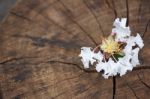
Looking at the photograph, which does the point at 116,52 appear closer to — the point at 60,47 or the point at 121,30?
the point at 121,30

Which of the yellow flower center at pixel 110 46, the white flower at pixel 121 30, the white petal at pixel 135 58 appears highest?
→ the white flower at pixel 121 30

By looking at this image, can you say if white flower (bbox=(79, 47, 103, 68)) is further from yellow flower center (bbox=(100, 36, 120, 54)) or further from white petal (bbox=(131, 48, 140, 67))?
white petal (bbox=(131, 48, 140, 67))

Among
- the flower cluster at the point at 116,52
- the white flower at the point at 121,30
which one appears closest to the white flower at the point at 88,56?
the flower cluster at the point at 116,52

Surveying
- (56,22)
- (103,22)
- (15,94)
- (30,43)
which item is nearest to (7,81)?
(15,94)

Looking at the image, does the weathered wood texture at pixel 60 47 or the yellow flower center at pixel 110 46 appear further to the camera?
the yellow flower center at pixel 110 46

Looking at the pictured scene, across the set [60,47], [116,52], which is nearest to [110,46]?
[116,52]

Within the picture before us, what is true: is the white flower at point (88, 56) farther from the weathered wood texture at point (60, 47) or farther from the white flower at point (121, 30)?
the white flower at point (121, 30)

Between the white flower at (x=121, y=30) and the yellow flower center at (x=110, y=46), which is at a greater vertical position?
the white flower at (x=121, y=30)
